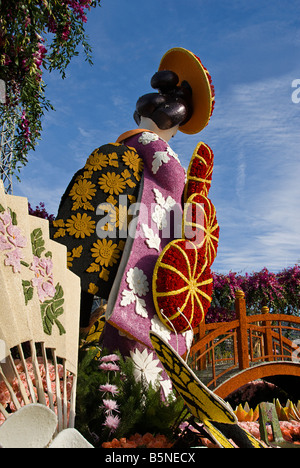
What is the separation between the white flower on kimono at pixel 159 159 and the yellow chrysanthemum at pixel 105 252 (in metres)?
0.72

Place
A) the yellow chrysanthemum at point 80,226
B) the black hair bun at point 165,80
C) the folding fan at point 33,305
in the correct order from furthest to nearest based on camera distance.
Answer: the black hair bun at point 165,80 → the yellow chrysanthemum at point 80,226 → the folding fan at point 33,305

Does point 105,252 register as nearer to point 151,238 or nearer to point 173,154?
point 151,238

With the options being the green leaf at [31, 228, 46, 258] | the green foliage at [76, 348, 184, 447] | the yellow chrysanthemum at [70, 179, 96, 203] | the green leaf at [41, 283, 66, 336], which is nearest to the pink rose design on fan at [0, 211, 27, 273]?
the green leaf at [31, 228, 46, 258]

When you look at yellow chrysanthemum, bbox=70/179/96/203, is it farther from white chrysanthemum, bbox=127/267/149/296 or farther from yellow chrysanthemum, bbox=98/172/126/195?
white chrysanthemum, bbox=127/267/149/296

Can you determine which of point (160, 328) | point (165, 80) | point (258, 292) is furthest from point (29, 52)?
point (258, 292)

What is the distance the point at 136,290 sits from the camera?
2.79 metres

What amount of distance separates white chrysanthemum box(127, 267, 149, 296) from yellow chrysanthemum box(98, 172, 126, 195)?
62 centimetres

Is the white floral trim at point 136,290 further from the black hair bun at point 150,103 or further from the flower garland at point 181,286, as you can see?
the black hair bun at point 150,103

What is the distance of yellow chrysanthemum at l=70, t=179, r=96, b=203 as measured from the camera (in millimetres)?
2941

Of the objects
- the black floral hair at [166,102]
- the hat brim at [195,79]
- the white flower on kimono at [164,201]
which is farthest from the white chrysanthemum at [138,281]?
the hat brim at [195,79]

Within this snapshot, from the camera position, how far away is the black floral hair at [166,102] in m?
3.53

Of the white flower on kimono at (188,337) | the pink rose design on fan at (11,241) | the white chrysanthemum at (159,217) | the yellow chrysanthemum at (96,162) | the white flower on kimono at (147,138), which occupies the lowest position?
the white flower on kimono at (188,337)

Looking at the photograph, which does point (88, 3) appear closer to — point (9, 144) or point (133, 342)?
point (9, 144)

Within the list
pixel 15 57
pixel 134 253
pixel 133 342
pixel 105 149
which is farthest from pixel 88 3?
pixel 133 342
